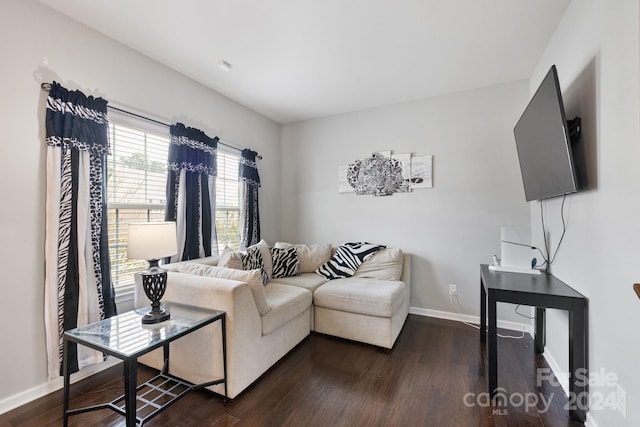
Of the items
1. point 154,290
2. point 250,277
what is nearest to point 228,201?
point 250,277

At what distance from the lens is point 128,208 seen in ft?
7.69

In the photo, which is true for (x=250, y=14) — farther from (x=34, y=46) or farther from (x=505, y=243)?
(x=505, y=243)

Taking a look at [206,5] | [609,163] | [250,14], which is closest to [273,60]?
[250,14]

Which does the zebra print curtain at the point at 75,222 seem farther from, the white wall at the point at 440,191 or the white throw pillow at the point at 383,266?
the white wall at the point at 440,191

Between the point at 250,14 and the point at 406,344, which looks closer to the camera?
the point at 250,14

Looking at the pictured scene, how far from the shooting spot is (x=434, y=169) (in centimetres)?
322

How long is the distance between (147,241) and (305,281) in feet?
5.49

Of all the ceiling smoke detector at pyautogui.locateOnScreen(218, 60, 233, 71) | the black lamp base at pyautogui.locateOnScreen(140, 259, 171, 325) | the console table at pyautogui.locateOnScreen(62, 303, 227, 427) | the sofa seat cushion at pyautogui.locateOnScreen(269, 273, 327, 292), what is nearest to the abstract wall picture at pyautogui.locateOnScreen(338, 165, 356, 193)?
the sofa seat cushion at pyautogui.locateOnScreen(269, 273, 327, 292)

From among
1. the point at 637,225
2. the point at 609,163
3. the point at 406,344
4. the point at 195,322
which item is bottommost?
the point at 406,344

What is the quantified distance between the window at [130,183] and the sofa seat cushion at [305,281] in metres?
1.34

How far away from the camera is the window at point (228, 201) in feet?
10.8

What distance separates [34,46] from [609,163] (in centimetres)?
345

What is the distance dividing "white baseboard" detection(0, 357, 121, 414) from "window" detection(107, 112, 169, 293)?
57 cm

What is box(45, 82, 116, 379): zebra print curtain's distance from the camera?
6.05ft
